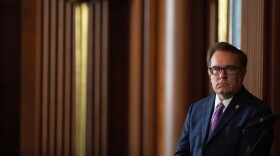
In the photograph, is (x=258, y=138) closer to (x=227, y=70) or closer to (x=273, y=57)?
(x=227, y=70)

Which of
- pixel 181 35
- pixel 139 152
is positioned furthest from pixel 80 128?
pixel 181 35

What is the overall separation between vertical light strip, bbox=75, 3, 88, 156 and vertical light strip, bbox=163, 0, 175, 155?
54 centimetres

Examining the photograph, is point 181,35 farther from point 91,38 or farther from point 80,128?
point 80,128

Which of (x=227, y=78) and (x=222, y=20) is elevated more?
(x=222, y=20)

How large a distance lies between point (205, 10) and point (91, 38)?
74cm

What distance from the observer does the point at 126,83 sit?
9.33 ft

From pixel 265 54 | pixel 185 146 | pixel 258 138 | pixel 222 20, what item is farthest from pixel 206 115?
pixel 222 20

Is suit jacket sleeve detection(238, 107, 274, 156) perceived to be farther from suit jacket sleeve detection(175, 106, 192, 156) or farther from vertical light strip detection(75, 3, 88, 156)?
vertical light strip detection(75, 3, 88, 156)

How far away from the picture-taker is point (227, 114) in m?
1.52

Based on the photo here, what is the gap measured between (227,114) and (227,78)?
0.13 metres

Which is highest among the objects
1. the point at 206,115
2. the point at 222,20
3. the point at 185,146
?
the point at 222,20

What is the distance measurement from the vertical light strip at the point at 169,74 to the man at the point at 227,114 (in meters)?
0.95

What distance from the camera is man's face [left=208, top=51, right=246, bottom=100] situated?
1.54 metres

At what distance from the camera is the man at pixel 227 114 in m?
1.46
